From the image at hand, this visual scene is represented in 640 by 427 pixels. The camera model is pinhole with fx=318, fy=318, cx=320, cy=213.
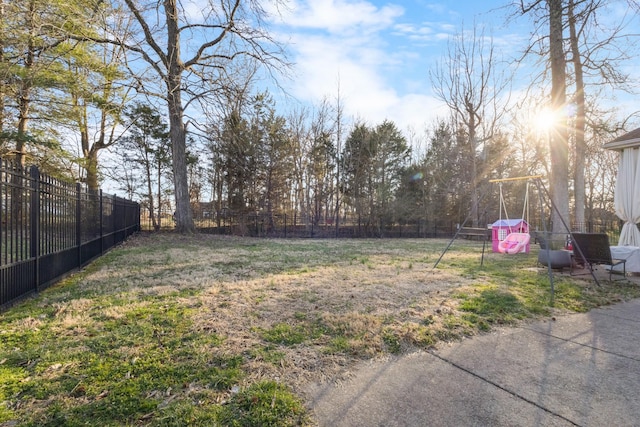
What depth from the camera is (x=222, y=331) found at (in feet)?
9.92

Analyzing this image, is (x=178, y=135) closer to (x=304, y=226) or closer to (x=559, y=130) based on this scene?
(x=304, y=226)

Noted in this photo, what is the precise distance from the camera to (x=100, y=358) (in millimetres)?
2424

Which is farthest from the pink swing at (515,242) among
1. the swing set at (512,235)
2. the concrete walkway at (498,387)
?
the concrete walkway at (498,387)

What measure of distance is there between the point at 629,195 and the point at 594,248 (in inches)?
116

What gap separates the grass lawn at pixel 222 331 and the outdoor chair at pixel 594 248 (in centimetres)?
38

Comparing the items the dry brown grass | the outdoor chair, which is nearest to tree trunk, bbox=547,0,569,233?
the outdoor chair

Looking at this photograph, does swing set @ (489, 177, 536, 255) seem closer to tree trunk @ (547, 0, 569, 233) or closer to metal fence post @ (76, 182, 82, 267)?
tree trunk @ (547, 0, 569, 233)

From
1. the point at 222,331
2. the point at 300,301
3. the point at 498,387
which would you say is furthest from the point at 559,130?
the point at 222,331

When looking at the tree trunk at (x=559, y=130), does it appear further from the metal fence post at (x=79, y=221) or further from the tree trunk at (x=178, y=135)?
the tree trunk at (x=178, y=135)

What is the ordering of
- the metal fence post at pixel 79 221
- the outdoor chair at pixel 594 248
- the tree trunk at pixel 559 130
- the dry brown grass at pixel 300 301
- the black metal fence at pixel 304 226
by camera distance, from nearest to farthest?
the dry brown grass at pixel 300 301 → the outdoor chair at pixel 594 248 → the metal fence post at pixel 79 221 → the tree trunk at pixel 559 130 → the black metal fence at pixel 304 226

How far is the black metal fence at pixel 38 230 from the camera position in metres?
3.58

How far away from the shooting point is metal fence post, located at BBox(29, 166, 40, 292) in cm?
Result: 416

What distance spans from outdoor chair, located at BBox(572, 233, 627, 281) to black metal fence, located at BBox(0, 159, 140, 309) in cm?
825

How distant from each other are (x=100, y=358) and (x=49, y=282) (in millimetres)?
3217
